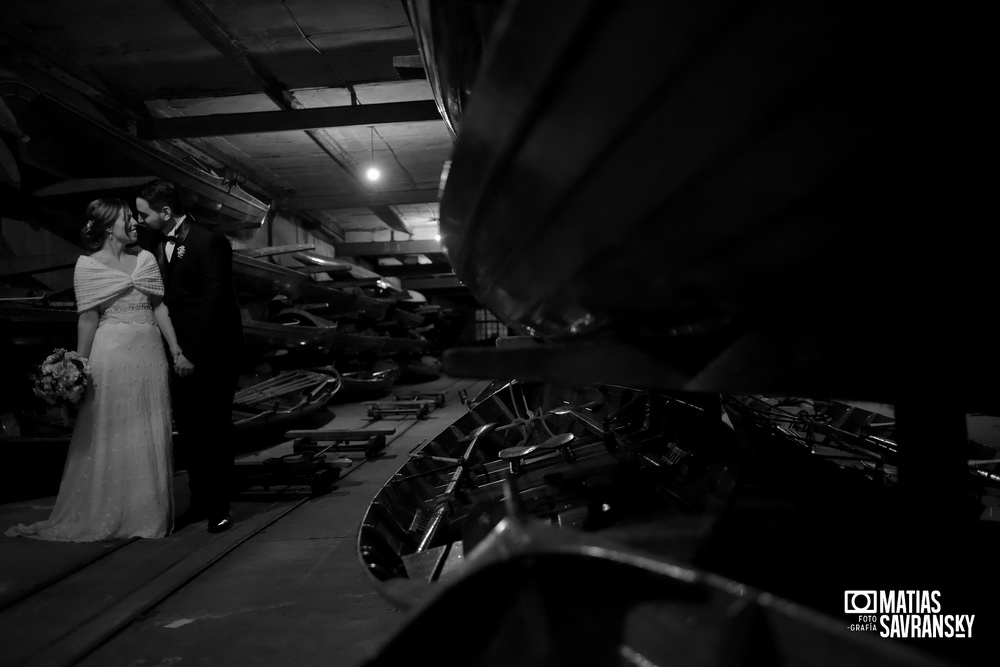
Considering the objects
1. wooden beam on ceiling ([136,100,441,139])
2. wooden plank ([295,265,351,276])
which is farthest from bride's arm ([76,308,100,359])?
wooden plank ([295,265,351,276])

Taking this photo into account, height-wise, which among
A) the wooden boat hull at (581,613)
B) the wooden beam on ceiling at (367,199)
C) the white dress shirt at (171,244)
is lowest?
the wooden boat hull at (581,613)

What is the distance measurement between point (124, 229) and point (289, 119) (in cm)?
328

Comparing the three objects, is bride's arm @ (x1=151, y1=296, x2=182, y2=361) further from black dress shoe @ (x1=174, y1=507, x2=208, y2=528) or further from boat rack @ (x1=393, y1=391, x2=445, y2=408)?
boat rack @ (x1=393, y1=391, x2=445, y2=408)

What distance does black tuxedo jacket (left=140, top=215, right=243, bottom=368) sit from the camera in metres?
2.55

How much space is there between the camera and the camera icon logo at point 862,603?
1.01 m

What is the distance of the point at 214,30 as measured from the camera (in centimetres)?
440

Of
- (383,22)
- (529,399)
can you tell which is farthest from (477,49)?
(383,22)

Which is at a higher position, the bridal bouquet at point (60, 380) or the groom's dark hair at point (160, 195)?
the groom's dark hair at point (160, 195)

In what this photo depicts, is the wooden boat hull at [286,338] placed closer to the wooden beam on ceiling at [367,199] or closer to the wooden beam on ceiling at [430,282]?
the wooden beam on ceiling at [367,199]

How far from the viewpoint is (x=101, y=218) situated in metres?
2.62

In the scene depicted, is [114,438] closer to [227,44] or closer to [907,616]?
[907,616]

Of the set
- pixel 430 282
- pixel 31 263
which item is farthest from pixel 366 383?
pixel 430 282

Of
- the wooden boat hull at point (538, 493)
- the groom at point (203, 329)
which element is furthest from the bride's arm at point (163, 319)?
the wooden boat hull at point (538, 493)

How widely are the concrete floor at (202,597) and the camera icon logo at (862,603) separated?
93 centimetres
